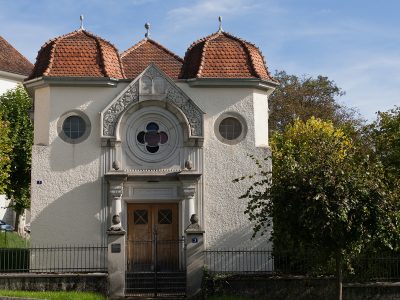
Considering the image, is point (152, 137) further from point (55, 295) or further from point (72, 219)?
point (55, 295)

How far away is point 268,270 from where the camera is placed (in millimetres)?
22906

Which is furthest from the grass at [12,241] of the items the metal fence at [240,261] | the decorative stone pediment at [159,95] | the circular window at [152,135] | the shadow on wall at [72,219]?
the metal fence at [240,261]

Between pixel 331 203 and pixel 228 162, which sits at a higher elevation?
pixel 228 162

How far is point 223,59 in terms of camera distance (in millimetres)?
24516

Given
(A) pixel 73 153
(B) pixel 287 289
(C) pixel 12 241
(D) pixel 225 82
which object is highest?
(D) pixel 225 82

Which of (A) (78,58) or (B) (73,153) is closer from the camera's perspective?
(B) (73,153)

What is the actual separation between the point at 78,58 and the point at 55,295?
874cm

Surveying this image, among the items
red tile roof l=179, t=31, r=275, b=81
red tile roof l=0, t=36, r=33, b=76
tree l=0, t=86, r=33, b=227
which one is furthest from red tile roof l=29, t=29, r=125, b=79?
red tile roof l=0, t=36, r=33, b=76

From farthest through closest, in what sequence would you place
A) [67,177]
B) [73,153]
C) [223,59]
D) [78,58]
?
1. [223,59]
2. [78,58]
3. [73,153]
4. [67,177]

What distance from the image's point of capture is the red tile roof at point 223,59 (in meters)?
24.1

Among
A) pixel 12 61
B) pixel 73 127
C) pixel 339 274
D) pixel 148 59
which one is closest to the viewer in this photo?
pixel 339 274

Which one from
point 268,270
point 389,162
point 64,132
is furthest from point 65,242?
point 389,162

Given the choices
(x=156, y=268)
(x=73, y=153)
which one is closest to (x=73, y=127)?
(x=73, y=153)

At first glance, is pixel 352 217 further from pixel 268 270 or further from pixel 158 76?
pixel 158 76
